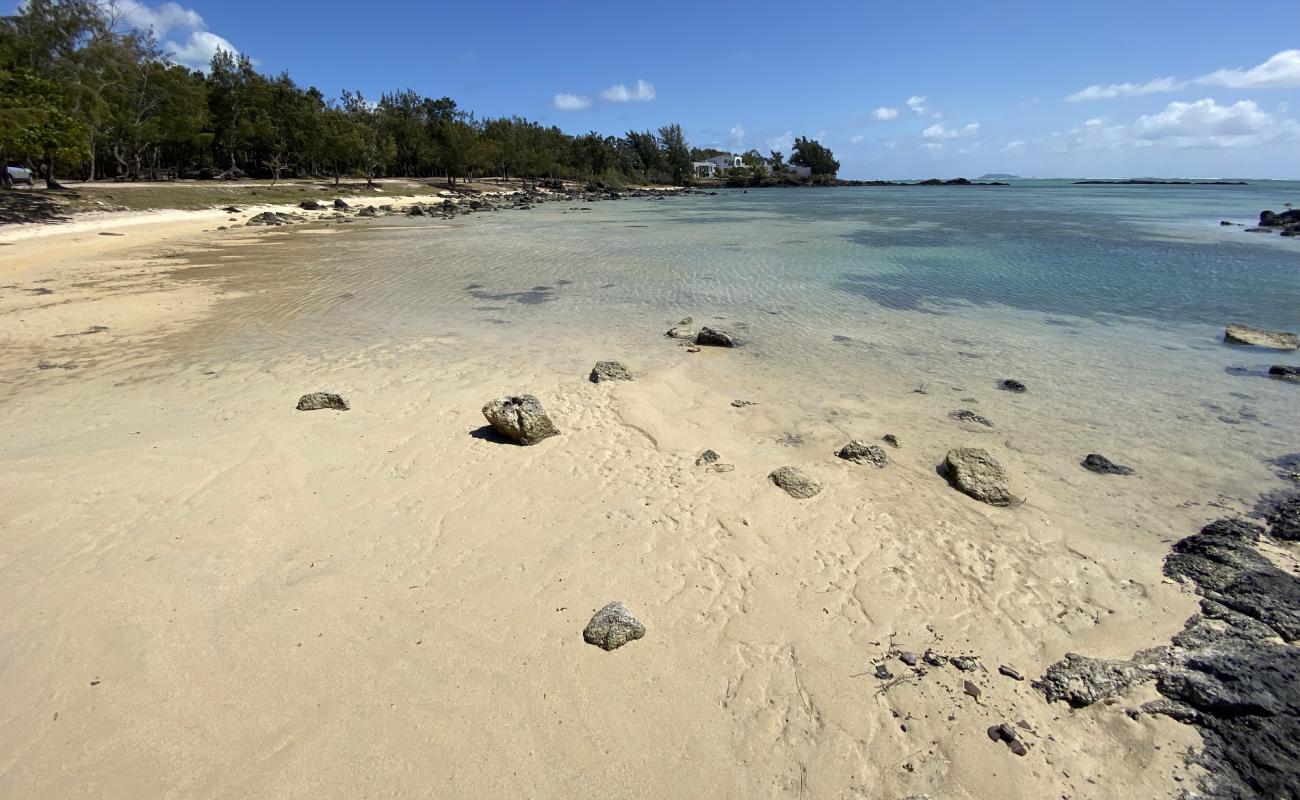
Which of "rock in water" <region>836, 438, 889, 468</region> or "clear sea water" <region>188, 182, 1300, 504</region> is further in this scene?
"clear sea water" <region>188, 182, 1300, 504</region>

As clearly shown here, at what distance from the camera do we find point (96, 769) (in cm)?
333

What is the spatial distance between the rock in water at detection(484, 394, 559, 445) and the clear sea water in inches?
149

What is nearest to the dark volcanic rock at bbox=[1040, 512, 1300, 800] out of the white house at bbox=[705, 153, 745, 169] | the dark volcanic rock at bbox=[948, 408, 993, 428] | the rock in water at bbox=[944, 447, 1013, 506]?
the rock in water at bbox=[944, 447, 1013, 506]

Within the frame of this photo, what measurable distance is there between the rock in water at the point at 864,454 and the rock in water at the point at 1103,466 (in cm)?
245

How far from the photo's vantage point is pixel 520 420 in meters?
7.32

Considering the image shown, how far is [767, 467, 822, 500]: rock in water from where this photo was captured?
21.0 feet

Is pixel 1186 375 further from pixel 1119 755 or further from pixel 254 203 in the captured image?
pixel 254 203

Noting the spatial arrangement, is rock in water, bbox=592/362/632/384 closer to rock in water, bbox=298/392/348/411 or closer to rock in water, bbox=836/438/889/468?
rock in water, bbox=298/392/348/411

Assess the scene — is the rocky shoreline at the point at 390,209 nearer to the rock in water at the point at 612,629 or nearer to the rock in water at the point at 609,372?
the rock in water at the point at 609,372

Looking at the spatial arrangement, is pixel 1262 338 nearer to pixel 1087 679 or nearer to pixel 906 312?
pixel 906 312

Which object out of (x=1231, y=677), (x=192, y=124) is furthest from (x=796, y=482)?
(x=192, y=124)

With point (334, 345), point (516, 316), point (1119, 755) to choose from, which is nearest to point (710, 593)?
point (1119, 755)

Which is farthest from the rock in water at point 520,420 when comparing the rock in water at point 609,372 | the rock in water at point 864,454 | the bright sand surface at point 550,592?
the rock in water at point 864,454

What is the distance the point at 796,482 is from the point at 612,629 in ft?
9.75
